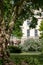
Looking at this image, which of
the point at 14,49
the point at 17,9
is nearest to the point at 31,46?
the point at 14,49

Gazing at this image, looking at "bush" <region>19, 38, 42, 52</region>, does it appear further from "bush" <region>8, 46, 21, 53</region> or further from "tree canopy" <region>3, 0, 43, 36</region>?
"tree canopy" <region>3, 0, 43, 36</region>

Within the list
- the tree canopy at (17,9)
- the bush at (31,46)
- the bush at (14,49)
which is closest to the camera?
the tree canopy at (17,9)

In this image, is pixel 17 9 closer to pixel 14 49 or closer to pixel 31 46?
pixel 14 49

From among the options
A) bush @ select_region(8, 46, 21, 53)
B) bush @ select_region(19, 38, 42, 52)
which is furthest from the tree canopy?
bush @ select_region(19, 38, 42, 52)

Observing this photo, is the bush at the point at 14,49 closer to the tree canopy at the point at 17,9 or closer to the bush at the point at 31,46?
the bush at the point at 31,46

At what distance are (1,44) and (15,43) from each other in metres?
26.2

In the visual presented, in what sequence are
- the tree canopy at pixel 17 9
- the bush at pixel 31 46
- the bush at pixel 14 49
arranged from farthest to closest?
the bush at pixel 31 46 < the bush at pixel 14 49 < the tree canopy at pixel 17 9

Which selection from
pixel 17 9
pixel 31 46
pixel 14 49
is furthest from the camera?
pixel 31 46

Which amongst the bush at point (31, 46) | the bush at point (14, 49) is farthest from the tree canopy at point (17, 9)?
the bush at point (31, 46)

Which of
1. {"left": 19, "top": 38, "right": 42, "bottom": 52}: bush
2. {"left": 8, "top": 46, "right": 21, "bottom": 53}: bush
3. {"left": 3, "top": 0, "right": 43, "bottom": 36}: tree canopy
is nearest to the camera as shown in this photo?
{"left": 3, "top": 0, "right": 43, "bottom": 36}: tree canopy

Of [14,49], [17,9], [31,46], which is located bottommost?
[14,49]

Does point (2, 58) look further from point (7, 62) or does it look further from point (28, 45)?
point (28, 45)

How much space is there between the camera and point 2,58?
1625 centimetres

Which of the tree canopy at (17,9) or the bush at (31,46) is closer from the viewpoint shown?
the tree canopy at (17,9)
